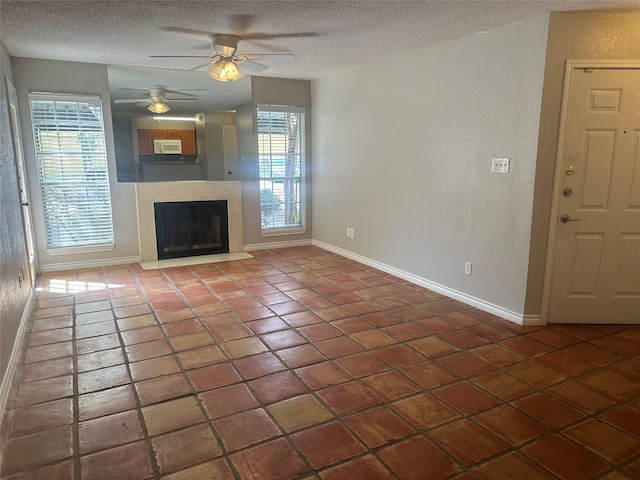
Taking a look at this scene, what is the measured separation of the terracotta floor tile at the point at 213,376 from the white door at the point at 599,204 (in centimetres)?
252

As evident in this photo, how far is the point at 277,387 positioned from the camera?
2.42m

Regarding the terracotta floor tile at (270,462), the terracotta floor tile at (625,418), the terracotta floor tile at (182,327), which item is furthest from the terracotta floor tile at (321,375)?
the terracotta floor tile at (625,418)

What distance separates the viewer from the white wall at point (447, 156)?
10.5 ft

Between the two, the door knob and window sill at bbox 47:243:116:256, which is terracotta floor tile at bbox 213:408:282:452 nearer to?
the door knob

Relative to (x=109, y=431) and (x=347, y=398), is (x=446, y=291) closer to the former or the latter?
(x=347, y=398)

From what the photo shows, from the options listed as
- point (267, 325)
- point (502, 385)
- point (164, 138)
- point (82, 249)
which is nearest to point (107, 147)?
point (164, 138)

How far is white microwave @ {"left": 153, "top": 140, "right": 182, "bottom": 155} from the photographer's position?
5355 millimetres

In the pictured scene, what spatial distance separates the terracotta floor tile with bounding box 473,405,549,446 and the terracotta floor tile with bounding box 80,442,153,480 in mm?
1607

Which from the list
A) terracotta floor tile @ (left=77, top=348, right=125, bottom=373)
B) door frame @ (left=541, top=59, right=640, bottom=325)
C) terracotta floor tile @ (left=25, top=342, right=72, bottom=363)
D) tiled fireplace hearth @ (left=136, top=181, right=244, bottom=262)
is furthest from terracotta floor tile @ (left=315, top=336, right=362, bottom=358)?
tiled fireplace hearth @ (left=136, top=181, right=244, bottom=262)

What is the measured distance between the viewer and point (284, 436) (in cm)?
199

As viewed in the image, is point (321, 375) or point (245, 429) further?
point (321, 375)

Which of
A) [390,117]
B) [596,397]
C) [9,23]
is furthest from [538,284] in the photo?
[9,23]

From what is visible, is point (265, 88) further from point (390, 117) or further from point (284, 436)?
point (284, 436)

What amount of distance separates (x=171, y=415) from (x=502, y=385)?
6.15ft
